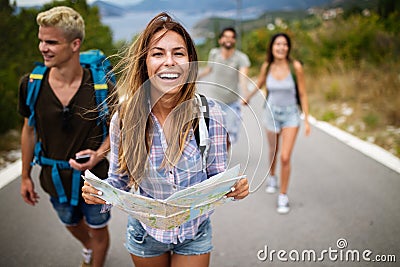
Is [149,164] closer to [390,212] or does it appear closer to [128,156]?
[128,156]

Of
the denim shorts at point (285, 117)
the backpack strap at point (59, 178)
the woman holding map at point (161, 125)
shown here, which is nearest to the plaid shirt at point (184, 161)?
the woman holding map at point (161, 125)

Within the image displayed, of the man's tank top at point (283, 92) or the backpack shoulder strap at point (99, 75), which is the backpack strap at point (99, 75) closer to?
the backpack shoulder strap at point (99, 75)

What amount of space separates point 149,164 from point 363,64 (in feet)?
37.0

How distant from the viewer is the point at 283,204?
4.94 metres

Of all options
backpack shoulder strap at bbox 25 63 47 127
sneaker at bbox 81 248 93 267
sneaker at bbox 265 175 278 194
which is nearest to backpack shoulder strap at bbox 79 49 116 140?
backpack shoulder strap at bbox 25 63 47 127

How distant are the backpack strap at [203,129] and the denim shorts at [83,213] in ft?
4.35

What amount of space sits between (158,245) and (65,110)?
1181mm

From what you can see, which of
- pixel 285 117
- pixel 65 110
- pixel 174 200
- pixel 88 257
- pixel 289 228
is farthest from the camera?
pixel 285 117

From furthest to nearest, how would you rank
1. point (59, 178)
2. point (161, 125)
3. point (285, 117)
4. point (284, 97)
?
1. point (284, 97)
2. point (285, 117)
3. point (59, 178)
4. point (161, 125)

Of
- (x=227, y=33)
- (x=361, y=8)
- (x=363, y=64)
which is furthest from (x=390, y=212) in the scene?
(x=361, y=8)

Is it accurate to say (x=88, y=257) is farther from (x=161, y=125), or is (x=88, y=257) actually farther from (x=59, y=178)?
(x=161, y=125)

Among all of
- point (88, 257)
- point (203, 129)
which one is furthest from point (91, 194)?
point (88, 257)

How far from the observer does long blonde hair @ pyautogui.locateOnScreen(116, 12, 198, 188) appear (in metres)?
2.06

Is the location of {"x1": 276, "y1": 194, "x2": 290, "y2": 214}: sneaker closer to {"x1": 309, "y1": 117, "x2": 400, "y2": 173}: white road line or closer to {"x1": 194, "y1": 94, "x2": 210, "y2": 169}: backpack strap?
{"x1": 309, "y1": 117, "x2": 400, "y2": 173}: white road line
